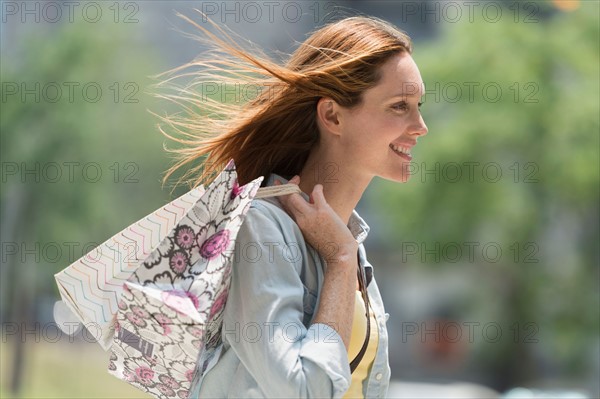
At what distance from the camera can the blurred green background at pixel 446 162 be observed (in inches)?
540

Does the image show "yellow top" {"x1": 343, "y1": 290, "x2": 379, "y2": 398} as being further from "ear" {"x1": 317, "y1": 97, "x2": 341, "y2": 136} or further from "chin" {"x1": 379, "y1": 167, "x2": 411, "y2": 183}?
"ear" {"x1": 317, "y1": 97, "x2": 341, "y2": 136}

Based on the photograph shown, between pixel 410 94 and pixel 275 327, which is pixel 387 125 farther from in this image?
pixel 275 327

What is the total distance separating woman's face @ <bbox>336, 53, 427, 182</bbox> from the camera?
2250 mm

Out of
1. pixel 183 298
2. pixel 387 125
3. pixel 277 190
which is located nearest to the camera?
pixel 183 298

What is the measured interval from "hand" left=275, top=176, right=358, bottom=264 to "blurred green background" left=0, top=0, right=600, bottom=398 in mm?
10353

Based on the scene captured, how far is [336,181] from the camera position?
2311 mm

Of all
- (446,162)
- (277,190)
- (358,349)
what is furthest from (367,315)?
(446,162)

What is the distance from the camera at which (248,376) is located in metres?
1.94

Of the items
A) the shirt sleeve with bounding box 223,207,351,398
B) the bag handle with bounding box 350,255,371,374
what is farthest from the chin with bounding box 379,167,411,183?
the shirt sleeve with bounding box 223,207,351,398

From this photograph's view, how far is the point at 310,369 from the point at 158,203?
14.9 meters

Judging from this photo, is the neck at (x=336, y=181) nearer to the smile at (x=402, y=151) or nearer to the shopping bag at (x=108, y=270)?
the smile at (x=402, y=151)

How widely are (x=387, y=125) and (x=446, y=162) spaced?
11636 millimetres

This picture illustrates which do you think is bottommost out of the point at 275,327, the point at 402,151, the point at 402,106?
the point at 275,327

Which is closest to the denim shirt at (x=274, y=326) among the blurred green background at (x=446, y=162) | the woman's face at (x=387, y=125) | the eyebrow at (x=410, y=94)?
the woman's face at (x=387, y=125)
